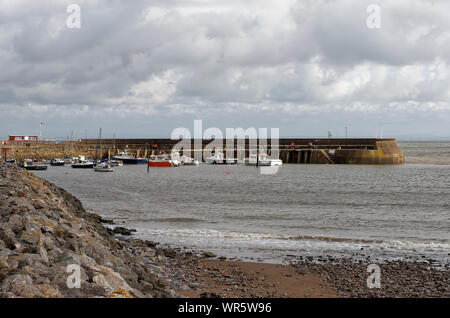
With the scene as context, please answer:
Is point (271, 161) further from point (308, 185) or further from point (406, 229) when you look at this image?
point (406, 229)

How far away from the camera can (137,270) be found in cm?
1074

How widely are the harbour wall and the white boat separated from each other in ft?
15.8

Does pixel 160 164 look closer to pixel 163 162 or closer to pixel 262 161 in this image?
pixel 163 162

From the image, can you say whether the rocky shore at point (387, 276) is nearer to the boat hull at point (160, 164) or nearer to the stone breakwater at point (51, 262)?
the stone breakwater at point (51, 262)

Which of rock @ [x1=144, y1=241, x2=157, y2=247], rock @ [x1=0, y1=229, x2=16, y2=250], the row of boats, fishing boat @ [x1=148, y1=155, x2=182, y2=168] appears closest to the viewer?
rock @ [x1=0, y1=229, x2=16, y2=250]

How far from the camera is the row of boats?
236 feet

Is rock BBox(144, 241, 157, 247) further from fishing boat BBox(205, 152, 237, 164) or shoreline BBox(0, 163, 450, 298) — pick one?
fishing boat BBox(205, 152, 237, 164)

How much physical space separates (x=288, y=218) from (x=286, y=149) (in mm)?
59104

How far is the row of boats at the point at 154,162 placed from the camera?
7194cm

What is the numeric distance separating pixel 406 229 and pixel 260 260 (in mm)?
10165

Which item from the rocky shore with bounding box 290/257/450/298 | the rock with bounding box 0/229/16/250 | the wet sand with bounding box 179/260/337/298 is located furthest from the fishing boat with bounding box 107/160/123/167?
the rock with bounding box 0/229/16/250

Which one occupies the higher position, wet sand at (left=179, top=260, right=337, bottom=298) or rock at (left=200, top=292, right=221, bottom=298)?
rock at (left=200, top=292, right=221, bottom=298)

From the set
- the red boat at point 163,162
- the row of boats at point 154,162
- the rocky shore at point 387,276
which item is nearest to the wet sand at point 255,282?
the rocky shore at point 387,276

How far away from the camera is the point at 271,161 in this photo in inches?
2955
